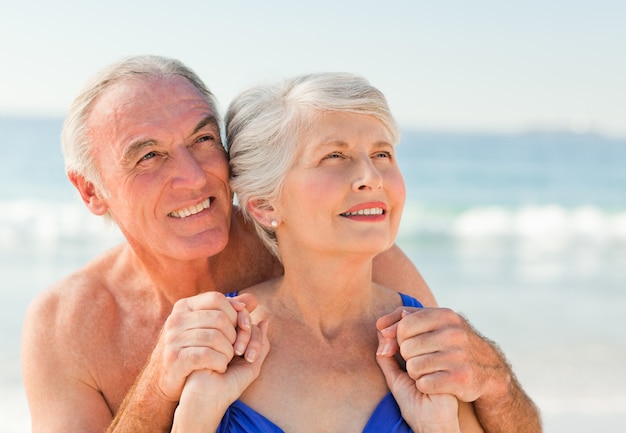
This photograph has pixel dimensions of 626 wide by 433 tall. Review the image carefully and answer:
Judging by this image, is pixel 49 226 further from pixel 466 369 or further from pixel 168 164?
pixel 466 369

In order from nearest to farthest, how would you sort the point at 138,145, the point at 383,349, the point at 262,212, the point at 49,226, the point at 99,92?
the point at 383,349 < the point at 262,212 < the point at 138,145 < the point at 99,92 < the point at 49,226

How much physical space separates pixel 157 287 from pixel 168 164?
0.74m

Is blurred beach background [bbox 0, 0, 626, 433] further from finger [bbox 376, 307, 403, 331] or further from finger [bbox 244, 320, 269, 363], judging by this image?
finger [bbox 244, 320, 269, 363]

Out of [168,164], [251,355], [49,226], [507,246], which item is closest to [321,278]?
[251,355]

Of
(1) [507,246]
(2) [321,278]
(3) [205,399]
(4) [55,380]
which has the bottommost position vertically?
(1) [507,246]

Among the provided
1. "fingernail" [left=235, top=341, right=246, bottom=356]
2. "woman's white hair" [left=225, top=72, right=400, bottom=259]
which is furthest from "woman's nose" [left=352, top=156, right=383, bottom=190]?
"fingernail" [left=235, top=341, right=246, bottom=356]

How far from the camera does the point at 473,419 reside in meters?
3.25

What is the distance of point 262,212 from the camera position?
3279mm

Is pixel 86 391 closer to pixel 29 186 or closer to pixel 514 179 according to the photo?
pixel 29 186

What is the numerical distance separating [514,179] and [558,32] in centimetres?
850

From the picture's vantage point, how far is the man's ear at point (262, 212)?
10.6ft

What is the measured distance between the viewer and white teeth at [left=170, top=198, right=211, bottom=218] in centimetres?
360

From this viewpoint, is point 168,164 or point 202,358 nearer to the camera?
point 202,358

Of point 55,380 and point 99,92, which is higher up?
point 99,92
